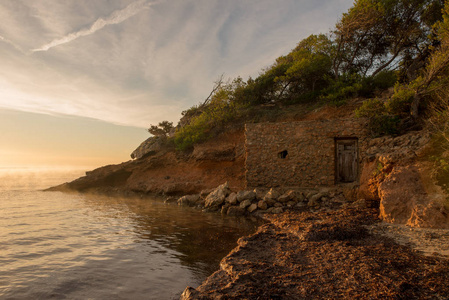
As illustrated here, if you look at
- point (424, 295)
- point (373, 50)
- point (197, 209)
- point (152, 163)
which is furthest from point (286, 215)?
point (373, 50)

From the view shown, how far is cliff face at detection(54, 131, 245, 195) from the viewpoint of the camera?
20.6 m

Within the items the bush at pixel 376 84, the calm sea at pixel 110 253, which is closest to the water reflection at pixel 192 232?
the calm sea at pixel 110 253

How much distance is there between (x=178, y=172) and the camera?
2333 centimetres

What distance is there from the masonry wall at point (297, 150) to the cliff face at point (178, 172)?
3.55 metres

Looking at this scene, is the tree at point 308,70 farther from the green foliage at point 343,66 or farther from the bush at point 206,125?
the bush at point 206,125

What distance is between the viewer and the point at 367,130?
1317 cm

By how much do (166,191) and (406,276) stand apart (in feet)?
62.2

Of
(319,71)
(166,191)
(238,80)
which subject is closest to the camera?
(166,191)

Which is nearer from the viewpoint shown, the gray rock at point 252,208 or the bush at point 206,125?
the gray rock at point 252,208

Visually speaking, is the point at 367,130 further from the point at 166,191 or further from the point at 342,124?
the point at 166,191

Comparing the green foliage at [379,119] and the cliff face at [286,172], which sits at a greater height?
the green foliage at [379,119]

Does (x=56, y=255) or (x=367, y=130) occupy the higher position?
(x=367, y=130)

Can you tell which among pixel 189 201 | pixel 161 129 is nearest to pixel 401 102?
pixel 189 201

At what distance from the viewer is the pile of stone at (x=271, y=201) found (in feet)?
40.7
